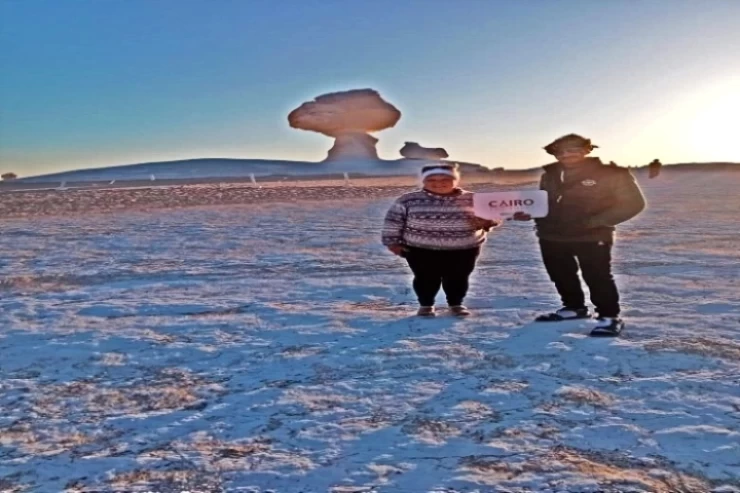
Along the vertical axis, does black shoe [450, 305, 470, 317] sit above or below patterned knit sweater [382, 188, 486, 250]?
below

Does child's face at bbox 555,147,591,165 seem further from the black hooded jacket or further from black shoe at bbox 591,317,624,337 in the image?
black shoe at bbox 591,317,624,337

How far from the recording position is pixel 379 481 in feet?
8.30

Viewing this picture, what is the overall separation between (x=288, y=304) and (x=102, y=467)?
10.4 ft

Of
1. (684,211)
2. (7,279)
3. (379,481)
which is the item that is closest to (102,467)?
(379,481)

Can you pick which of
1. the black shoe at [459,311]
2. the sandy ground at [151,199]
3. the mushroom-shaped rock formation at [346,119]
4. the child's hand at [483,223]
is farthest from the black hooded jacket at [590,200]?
the mushroom-shaped rock formation at [346,119]

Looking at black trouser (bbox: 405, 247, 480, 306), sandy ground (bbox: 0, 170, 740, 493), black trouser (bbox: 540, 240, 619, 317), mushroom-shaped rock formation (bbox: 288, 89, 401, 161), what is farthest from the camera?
mushroom-shaped rock formation (bbox: 288, 89, 401, 161)

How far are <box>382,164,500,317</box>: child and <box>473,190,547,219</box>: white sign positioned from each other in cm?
12

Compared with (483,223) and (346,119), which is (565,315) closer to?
(483,223)

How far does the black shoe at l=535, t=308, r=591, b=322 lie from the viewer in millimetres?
4968

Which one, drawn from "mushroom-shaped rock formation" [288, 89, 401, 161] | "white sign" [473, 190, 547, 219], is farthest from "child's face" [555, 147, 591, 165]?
"mushroom-shaped rock formation" [288, 89, 401, 161]

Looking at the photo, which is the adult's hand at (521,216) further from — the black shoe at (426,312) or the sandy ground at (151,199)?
the sandy ground at (151,199)

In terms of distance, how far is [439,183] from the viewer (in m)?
5.15

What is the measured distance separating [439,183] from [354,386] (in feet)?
6.83

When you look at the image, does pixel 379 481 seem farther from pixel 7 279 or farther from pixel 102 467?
pixel 7 279
